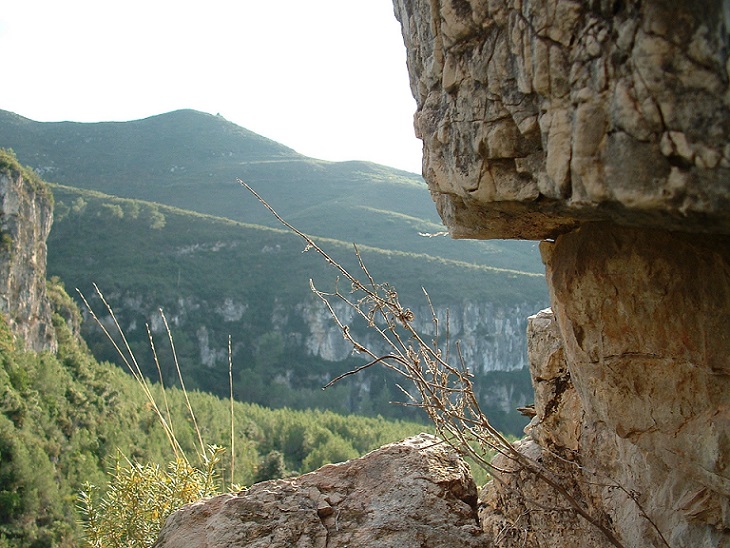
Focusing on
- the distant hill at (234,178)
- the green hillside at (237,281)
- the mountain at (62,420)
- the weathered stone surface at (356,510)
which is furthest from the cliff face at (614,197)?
the distant hill at (234,178)

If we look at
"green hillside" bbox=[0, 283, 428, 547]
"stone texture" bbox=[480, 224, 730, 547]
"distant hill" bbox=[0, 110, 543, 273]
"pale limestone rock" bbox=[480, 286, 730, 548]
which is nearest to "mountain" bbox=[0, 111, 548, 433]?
"distant hill" bbox=[0, 110, 543, 273]

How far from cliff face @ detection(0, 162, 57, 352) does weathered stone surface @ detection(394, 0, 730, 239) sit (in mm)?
34741

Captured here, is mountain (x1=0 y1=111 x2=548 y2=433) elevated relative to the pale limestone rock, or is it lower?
lower

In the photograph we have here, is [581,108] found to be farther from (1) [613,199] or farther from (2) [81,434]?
(2) [81,434]

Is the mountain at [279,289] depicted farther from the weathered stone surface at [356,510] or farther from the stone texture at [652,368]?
the stone texture at [652,368]

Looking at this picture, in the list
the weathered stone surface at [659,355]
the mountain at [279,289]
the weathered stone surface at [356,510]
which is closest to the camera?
the weathered stone surface at [659,355]

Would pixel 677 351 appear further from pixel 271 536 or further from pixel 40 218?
pixel 40 218

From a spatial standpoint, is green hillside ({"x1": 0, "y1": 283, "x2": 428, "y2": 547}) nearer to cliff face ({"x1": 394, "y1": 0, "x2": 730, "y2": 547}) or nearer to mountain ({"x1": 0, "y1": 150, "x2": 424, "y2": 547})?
mountain ({"x1": 0, "y1": 150, "x2": 424, "y2": 547})

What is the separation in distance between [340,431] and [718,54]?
135ft

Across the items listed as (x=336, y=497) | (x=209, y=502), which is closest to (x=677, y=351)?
(x=336, y=497)

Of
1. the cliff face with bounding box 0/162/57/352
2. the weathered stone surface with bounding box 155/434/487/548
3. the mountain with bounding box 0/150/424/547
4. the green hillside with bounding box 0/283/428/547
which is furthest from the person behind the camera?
the cliff face with bounding box 0/162/57/352

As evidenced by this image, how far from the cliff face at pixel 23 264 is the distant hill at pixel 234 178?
4894 cm

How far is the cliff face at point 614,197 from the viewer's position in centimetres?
160

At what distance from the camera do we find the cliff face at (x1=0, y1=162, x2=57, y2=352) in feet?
112
